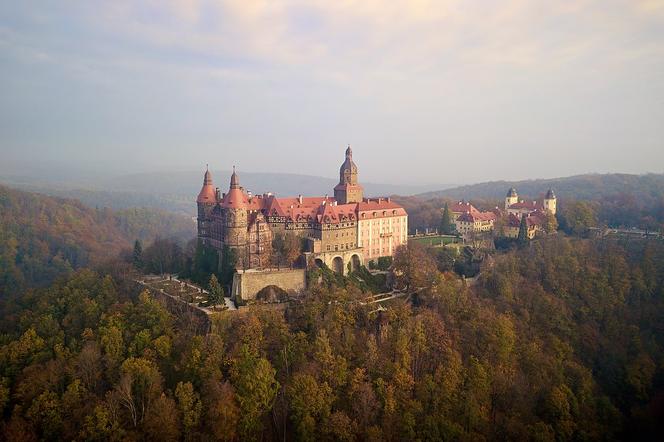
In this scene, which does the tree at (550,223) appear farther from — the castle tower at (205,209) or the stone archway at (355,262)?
the castle tower at (205,209)

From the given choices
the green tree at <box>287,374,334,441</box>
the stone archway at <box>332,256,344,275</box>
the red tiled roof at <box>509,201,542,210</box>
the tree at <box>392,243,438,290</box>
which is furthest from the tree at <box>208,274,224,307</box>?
the red tiled roof at <box>509,201,542,210</box>

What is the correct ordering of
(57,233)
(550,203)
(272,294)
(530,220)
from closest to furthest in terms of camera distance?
1. (272,294)
2. (530,220)
3. (550,203)
4. (57,233)

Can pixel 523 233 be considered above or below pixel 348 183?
below

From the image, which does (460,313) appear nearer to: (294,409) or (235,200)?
(294,409)

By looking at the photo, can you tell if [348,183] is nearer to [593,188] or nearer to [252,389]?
[252,389]

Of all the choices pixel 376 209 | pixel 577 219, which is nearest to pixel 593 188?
pixel 577 219

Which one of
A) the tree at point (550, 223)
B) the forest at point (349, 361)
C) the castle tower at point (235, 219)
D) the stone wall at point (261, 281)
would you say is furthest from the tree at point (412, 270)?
the tree at point (550, 223)
